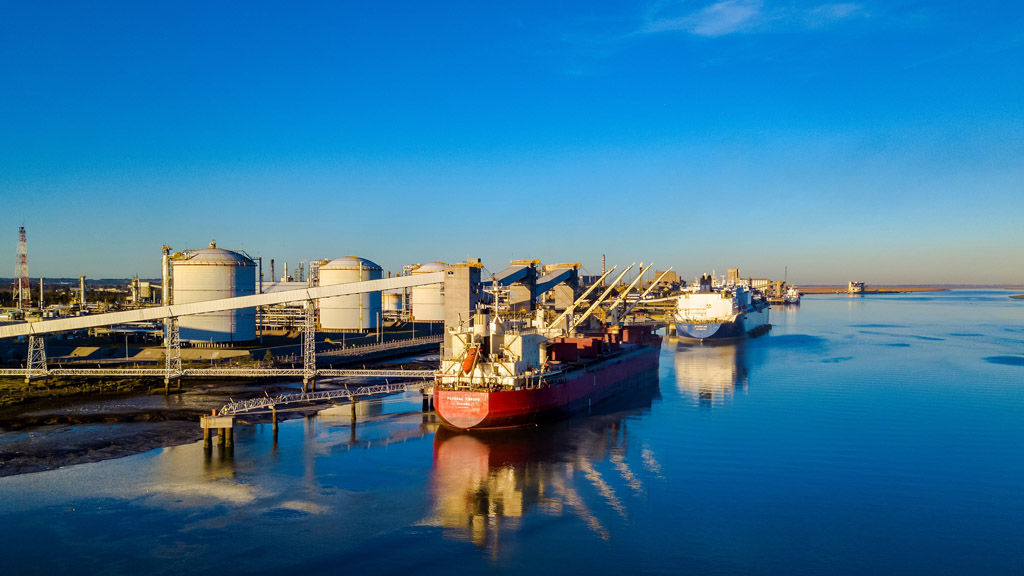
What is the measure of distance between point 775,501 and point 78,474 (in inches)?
894

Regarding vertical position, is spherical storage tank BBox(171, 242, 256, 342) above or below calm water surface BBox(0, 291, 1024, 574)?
above

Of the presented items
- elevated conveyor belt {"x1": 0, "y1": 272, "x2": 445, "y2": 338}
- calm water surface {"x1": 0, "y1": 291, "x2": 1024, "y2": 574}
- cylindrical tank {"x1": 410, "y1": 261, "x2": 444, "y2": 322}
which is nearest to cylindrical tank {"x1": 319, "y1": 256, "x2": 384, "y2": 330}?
cylindrical tank {"x1": 410, "y1": 261, "x2": 444, "y2": 322}

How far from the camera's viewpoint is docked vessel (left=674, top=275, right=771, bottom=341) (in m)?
83.4

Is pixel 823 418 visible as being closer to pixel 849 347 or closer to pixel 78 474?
pixel 78 474

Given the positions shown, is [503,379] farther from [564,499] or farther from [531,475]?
[564,499]

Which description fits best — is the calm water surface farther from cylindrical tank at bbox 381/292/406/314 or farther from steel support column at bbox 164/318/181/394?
cylindrical tank at bbox 381/292/406/314

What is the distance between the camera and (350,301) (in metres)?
68.2

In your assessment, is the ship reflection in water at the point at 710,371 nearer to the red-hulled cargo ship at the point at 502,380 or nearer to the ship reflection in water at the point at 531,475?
the red-hulled cargo ship at the point at 502,380

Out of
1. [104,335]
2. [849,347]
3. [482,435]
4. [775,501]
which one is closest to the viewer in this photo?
[775,501]

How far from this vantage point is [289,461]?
25.0 metres

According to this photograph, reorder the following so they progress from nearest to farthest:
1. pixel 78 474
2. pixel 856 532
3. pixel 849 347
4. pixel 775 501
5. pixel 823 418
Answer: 1. pixel 856 532
2. pixel 775 501
3. pixel 78 474
4. pixel 823 418
5. pixel 849 347

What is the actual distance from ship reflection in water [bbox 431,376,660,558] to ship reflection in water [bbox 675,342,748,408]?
447 inches

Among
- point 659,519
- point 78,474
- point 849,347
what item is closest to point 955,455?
point 659,519

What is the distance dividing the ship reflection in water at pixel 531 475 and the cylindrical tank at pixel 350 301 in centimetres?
3978
